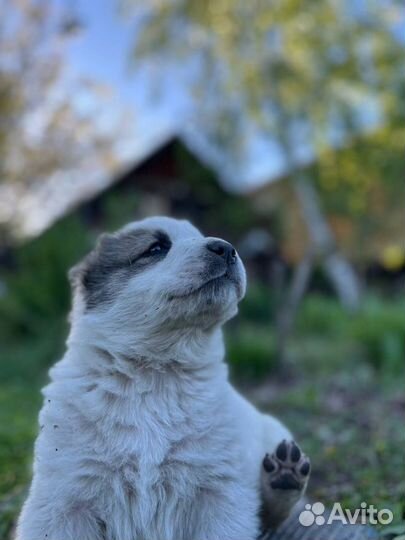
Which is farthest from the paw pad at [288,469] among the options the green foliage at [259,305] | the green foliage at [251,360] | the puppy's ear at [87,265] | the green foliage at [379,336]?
the green foliage at [259,305]

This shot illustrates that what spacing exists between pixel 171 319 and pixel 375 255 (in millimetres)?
20299

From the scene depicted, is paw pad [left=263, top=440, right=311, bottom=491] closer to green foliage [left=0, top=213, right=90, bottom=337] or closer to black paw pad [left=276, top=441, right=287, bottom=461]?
black paw pad [left=276, top=441, right=287, bottom=461]

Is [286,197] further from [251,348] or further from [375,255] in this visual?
[251,348]

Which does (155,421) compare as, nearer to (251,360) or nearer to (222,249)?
(222,249)

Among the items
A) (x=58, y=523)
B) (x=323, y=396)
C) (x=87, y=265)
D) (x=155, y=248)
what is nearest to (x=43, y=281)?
(x=323, y=396)

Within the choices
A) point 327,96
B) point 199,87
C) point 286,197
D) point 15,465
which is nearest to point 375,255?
point 286,197

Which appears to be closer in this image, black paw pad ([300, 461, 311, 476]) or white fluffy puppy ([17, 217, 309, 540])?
white fluffy puppy ([17, 217, 309, 540])

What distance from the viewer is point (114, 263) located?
2.67m

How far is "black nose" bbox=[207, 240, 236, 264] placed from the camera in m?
2.42

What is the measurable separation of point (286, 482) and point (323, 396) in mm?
4499

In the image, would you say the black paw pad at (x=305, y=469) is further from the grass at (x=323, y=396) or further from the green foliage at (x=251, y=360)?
the green foliage at (x=251, y=360)

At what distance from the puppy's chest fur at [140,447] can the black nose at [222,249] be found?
0.61 meters

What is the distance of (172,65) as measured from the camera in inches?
765

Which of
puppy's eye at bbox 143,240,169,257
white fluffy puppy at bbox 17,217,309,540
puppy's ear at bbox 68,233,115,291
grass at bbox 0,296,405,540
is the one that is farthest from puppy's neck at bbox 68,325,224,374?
grass at bbox 0,296,405,540
